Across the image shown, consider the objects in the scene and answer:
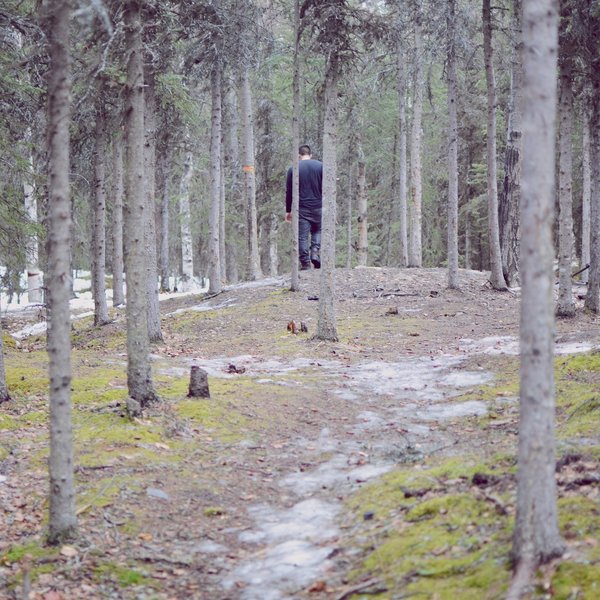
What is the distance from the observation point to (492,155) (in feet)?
54.3

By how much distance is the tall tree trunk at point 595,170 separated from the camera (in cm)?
1188

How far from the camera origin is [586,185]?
22.3 m

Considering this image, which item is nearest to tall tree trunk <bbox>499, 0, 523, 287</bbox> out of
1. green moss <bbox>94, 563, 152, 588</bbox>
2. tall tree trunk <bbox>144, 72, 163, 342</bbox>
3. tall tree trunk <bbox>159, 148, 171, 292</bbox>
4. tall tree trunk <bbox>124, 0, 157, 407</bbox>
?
tall tree trunk <bbox>144, 72, 163, 342</bbox>

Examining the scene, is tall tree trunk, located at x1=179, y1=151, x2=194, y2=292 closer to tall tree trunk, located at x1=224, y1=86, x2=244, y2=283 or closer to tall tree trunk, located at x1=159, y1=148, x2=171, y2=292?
tall tree trunk, located at x1=159, y1=148, x2=171, y2=292

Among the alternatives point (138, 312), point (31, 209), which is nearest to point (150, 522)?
point (138, 312)

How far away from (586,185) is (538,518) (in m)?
20.8

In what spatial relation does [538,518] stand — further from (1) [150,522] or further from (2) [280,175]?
(2) [280,175]

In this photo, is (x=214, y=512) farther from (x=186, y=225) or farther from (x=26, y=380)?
(x=186, y=225)

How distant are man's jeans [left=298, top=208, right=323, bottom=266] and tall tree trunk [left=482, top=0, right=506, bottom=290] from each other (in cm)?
444

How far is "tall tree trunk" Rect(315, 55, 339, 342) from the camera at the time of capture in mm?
12016

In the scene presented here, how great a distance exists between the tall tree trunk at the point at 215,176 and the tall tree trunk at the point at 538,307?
1345 cm

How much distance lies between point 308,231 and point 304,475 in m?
12.8

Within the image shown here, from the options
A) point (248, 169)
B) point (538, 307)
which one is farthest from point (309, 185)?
point (538, 307)

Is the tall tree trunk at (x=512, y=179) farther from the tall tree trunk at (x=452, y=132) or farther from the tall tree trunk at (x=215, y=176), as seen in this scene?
the tall tree trunk at (x=215, y=176)
